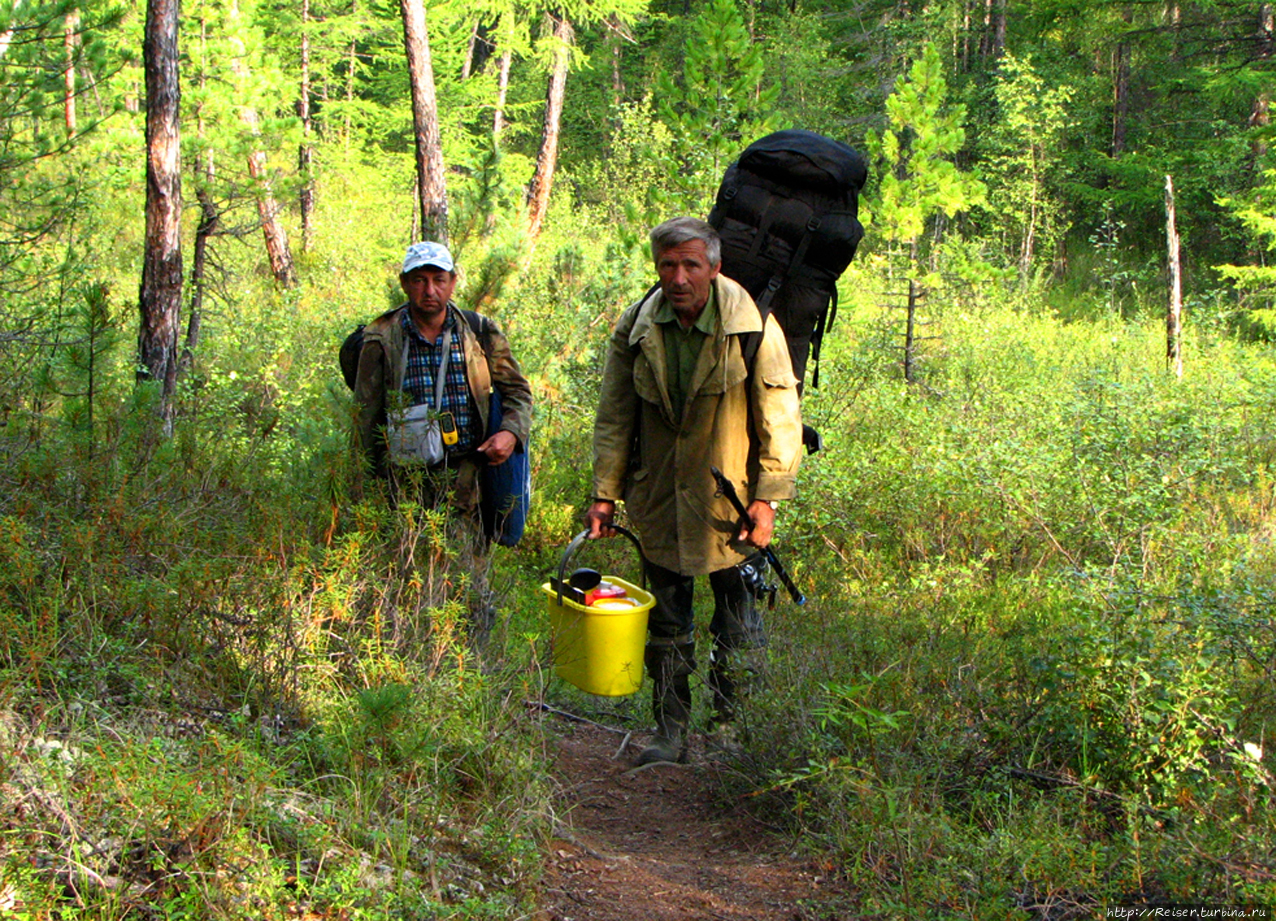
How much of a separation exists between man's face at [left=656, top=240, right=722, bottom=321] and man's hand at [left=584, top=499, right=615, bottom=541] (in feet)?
2.85

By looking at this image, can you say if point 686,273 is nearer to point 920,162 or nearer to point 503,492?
point 503,492

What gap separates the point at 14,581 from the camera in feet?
10.8

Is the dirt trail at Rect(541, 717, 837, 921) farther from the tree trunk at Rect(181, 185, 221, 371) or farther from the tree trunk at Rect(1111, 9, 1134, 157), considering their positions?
the tree trunk at Rect(1111, 9, 1134, 157)

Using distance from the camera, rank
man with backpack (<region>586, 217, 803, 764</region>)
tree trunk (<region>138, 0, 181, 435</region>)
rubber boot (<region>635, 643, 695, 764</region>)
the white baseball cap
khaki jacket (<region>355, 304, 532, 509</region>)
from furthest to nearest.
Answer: tree trunk (<region>138, 0, 181, 435</region>) < khaki jacket (<region>355, 304, 532, 509</region>) < the white baseball cap < rubber boot (<region>635, 643, 695, 764</region>) < man with backpack (<region>586, 217, 803, 764</region>)

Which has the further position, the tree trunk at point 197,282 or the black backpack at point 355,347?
the tree trunk at point 197,282

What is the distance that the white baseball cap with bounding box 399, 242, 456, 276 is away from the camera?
4434mm

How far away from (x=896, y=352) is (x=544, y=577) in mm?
5758

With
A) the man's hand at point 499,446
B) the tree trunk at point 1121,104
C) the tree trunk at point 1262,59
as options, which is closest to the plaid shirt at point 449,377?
the man's hand at point 499,446

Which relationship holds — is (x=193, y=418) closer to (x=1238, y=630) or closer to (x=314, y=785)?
(x=314, y=785)

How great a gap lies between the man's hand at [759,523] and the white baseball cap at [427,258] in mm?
1719

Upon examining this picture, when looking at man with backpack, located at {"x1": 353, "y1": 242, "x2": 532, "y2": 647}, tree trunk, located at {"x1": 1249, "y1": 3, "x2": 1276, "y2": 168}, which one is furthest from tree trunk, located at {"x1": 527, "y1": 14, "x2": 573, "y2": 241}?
man with backpack, located at {"x1": 353, "y1": 242, "x2": 532, "y2": 647}

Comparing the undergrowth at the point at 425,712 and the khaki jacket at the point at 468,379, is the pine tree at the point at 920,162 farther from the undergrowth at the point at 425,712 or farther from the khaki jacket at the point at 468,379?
the khaki jacket at the point at 468,379

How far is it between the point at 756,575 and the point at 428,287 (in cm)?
186

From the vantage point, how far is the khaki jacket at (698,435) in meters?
3.82
